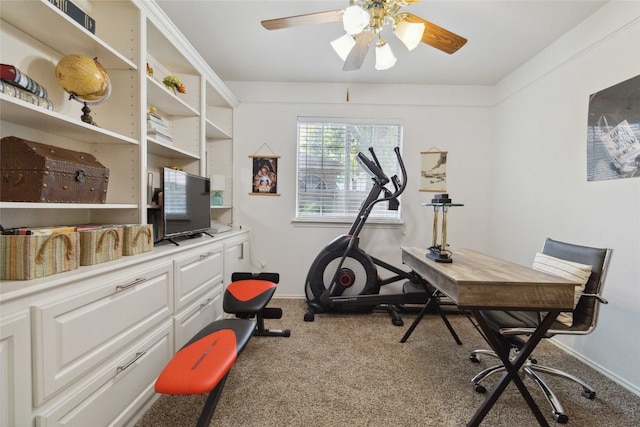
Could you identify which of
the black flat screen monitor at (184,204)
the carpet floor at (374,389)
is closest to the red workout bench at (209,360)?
the carpet floor at (374,389)

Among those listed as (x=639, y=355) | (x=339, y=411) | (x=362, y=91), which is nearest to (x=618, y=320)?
(x=639, y=355)

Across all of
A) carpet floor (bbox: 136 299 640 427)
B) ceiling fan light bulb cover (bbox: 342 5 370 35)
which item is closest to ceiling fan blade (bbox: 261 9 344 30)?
ceiling fan light bulb cover (bbox: 342 5 370 35)

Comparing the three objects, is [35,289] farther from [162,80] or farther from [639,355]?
[639,355]

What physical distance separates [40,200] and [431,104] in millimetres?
3427

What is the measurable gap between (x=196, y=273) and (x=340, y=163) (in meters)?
2.01

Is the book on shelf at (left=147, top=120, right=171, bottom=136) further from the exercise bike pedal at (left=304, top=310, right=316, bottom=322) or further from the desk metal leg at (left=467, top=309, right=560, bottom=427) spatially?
the desk metal leg at (left=467, top=309, right=560, bottom=427)

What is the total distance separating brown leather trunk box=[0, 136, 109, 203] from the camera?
97 centimetres

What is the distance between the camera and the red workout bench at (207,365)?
909mm

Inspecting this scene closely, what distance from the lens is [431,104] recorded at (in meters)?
2.95

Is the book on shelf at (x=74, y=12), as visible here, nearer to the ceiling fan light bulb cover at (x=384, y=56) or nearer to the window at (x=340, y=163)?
the ceiling fan light bulb cover at (x=384, y=56)

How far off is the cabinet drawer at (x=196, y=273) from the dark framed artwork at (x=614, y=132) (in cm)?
296

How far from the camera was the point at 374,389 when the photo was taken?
1.50m

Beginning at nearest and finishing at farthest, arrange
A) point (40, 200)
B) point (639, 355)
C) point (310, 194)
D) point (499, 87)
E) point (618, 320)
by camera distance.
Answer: point (40, 200), point (639, 355), point (618, 320), point (499, 87), point (310, 194)

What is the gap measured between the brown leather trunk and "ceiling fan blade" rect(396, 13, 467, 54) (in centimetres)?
188
